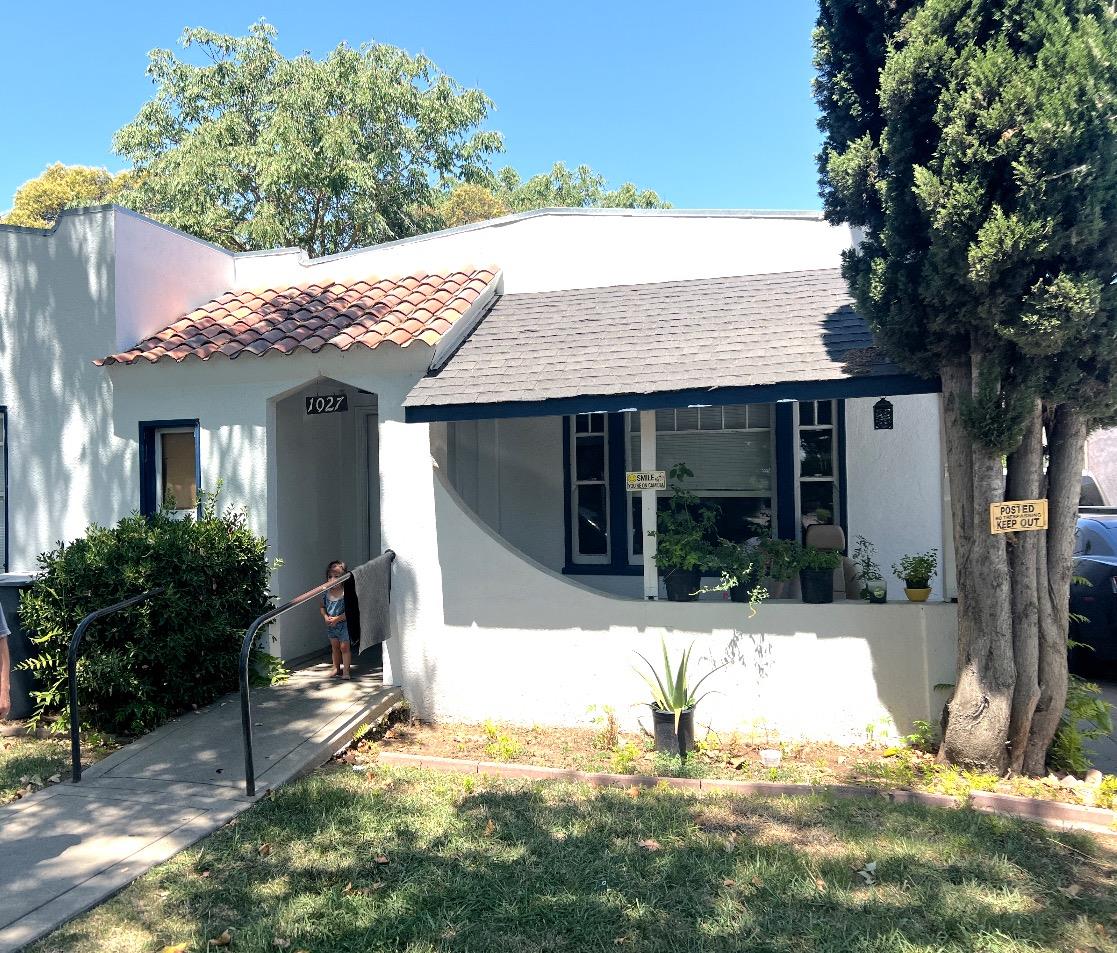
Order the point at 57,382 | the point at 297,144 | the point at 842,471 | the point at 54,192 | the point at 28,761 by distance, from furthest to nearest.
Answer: the point at 54,192, the point at 297,144, the point at 57,382, the point at 842,471, the point at 28,761

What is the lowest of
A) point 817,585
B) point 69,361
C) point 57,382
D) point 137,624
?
point 137,624

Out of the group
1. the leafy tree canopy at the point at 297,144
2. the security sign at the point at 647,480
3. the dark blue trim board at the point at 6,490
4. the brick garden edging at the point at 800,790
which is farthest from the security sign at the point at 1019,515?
the leafy tree canopy at the point at 297,144

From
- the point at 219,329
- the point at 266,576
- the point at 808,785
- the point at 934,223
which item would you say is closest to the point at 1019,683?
the point at 808,785

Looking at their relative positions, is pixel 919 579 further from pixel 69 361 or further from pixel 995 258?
pixel 69 361

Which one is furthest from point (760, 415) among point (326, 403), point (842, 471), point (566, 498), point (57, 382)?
point (57, 382)

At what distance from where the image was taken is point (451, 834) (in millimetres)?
4871

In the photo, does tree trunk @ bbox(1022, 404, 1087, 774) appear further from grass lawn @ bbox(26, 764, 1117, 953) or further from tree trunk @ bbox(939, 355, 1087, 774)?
grass lawn @ bbox(26, 764, 1117, 953)

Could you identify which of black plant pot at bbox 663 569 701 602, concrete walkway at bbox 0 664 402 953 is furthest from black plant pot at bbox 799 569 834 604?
concrete walkway at bbox 0 664 402 953

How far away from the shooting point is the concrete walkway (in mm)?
4238

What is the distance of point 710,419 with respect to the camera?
351 inches

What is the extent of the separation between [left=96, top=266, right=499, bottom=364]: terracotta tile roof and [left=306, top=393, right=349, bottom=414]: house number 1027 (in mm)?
797

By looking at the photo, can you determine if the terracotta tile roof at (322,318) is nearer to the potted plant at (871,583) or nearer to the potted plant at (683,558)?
the potted plant at (683,558)

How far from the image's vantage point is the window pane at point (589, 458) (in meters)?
9.30

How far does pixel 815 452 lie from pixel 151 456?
6.80 meters
